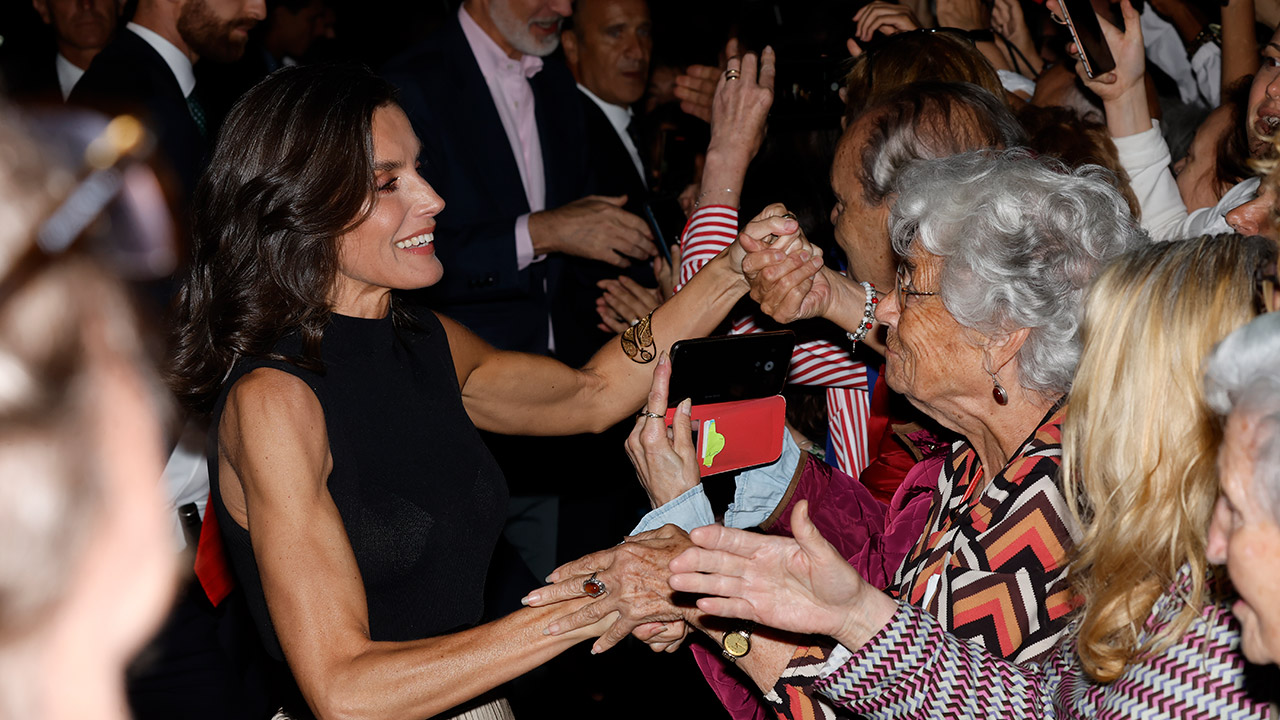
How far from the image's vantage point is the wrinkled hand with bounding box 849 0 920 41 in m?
3.42

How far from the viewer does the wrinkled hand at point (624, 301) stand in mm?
3795

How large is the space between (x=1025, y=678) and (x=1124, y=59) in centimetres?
201

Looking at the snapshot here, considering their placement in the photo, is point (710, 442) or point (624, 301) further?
point (624, 301)

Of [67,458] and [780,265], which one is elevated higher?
[67,458]

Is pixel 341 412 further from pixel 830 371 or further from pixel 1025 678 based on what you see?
pixel 830 371

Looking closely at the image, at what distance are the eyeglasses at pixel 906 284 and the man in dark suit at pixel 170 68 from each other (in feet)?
6.84

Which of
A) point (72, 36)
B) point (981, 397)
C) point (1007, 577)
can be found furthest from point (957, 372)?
point (72, 36)

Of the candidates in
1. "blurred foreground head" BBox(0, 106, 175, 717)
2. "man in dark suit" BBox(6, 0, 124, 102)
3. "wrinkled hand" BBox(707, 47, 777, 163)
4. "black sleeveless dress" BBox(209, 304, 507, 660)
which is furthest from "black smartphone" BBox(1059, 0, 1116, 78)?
"man in dark suit" BBox(6, 0, 124, 102)

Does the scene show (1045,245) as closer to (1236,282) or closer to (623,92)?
(1236,282)

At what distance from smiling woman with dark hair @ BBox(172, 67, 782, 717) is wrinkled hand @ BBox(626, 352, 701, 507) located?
0.33 m

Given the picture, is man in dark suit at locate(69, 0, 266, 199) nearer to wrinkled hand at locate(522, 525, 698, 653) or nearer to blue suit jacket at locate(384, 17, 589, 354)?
blue suit jacket at locate(384, 17, 589, 354)

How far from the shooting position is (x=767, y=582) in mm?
1514

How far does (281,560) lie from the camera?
5.57 feet

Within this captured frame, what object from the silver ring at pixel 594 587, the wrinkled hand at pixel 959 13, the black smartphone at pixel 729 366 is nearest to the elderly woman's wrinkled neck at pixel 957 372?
the black smartphone at pixel 729 366
